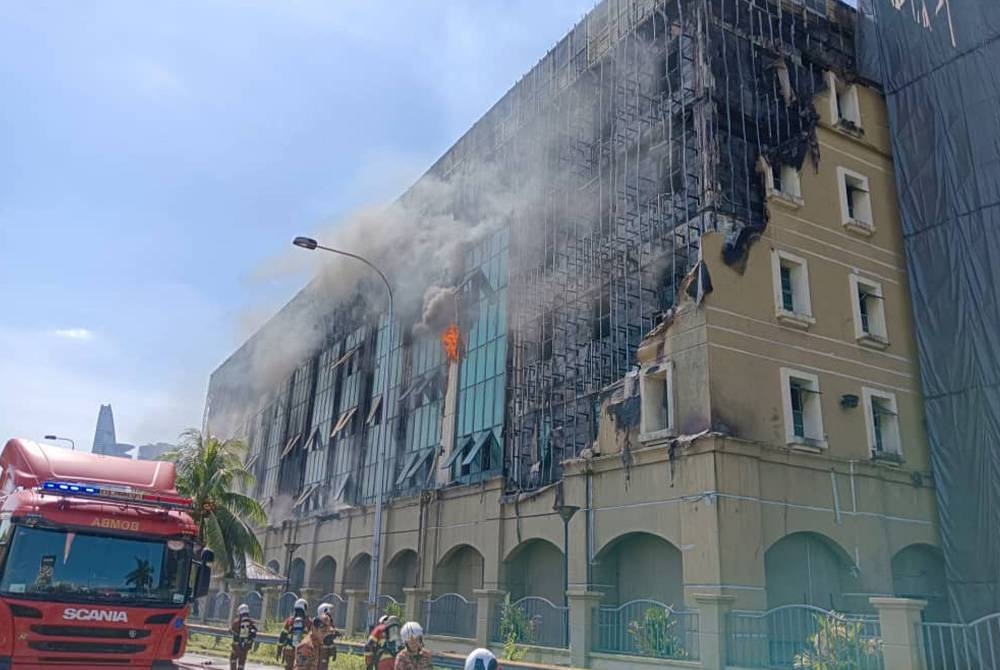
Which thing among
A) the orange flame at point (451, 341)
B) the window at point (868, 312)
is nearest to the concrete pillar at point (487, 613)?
the window at point (868, 312)

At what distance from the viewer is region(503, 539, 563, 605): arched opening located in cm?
2191

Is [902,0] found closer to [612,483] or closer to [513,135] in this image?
[513,135]

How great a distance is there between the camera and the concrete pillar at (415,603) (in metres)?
21.3

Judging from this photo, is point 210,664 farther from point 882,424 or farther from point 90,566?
point 882,424

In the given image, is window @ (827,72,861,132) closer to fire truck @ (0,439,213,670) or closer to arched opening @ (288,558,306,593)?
fire truck @ (0,439,213,670)

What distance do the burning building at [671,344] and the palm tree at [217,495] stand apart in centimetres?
447

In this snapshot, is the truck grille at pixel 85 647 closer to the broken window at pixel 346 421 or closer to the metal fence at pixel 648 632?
the metal fence at pixel 648 632

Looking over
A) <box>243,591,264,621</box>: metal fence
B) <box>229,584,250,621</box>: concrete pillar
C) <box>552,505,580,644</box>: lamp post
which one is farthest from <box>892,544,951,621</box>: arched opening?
<box>229,584,250,621</box>: concrete pillar

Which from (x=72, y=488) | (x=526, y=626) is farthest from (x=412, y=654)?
(x=526, y=626)

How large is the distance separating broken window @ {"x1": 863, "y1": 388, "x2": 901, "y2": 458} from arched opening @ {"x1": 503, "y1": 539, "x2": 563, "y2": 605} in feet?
27.7

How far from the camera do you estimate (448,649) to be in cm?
2039

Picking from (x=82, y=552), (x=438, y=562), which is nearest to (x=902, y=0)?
(x=438, y=562)

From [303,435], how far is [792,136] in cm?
3008

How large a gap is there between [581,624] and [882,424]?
9752 millimetres
